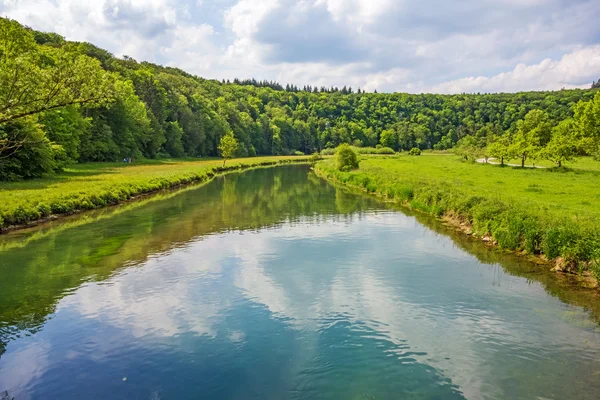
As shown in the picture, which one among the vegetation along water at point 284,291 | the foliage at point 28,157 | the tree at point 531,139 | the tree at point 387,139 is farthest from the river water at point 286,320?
the tree at point 387,139

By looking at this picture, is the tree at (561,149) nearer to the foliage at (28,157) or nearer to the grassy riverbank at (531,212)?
the grassy riverbank at (531,212)

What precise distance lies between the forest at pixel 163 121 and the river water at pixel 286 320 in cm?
537

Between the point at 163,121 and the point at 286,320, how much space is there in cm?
9060

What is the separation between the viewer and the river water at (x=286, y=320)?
911cm

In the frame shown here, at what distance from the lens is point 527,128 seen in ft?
232

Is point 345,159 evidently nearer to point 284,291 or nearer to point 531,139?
point 531,139

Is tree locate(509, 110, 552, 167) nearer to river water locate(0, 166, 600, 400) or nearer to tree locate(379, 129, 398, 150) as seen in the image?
river water locate(0, 166, 600, 400)

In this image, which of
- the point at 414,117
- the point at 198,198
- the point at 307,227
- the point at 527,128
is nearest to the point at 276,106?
the point at 414,117

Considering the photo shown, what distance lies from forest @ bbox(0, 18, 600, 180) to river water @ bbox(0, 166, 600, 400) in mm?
5370

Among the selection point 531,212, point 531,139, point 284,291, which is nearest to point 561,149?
point 531,139

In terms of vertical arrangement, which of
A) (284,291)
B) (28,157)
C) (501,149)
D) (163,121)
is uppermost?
(163,121)

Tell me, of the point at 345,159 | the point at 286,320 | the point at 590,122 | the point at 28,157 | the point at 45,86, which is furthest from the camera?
the point at 345,159

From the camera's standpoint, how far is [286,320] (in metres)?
12.3

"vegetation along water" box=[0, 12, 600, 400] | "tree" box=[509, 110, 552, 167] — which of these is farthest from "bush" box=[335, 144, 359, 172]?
"vegetation along water" box=[0, 12, 600, 400]
